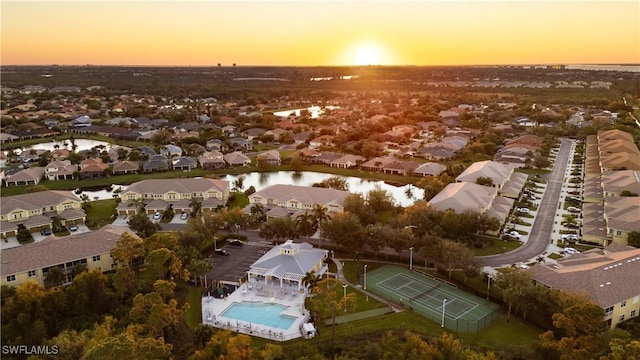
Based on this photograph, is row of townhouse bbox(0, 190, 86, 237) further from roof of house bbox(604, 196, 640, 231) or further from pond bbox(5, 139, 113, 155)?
roof of house bbox(604, 196, 640, 231)

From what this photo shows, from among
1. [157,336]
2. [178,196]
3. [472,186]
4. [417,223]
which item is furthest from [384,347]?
[178,196]

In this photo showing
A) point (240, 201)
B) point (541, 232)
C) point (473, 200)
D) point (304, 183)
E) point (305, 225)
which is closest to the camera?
point (305, 225)

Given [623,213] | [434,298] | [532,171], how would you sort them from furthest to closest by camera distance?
1. [532,171]
2. [623,213]
3. [434,298]

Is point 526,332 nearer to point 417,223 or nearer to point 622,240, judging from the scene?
point 417,223

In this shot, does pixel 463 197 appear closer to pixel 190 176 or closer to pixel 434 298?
pixel 434 298

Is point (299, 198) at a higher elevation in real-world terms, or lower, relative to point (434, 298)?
higher

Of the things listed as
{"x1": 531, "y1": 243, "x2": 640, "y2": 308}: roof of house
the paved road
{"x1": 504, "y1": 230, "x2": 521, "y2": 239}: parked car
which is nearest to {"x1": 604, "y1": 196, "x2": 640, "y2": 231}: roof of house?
the paved road

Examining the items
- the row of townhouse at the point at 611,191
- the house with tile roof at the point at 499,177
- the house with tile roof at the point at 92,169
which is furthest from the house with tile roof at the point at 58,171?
the row of townhouse at the point at 611,191

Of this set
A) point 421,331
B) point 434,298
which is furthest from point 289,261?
point 421,331
